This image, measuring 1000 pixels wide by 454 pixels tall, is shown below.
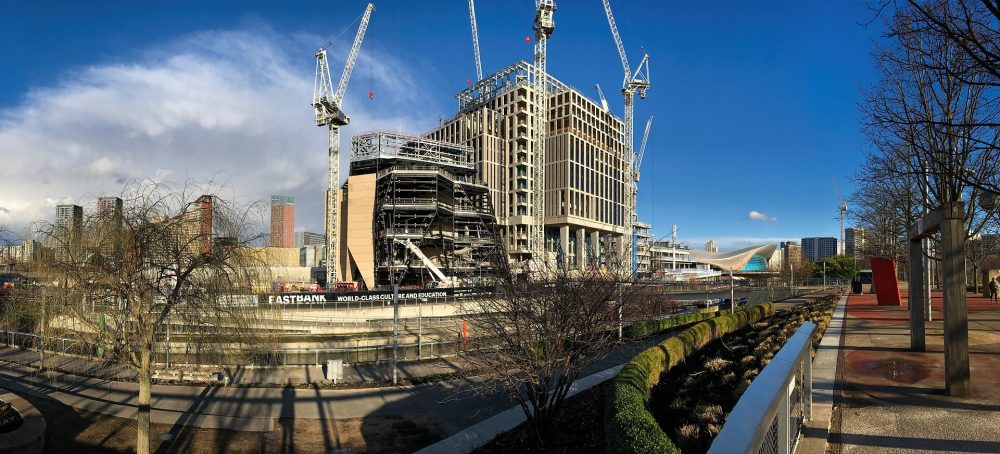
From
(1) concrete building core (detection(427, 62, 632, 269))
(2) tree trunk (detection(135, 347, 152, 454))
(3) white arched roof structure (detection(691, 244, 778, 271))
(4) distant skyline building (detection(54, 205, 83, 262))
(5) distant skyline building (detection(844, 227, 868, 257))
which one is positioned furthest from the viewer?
(3) white arched roof structure (detection(691, 244, 778, 271))

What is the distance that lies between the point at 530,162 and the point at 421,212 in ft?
102

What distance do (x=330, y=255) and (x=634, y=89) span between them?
7841 centimetres

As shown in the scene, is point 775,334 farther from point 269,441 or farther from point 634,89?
point 634,89

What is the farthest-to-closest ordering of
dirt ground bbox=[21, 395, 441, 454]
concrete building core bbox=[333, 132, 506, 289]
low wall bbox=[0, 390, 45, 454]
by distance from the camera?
1. concrete building core bbox=[333, 132, 506, 289]
2. dirt ground bbox=[21, 395, 441, 454]
3. low wall bbox=[0, 390, 45, 454]

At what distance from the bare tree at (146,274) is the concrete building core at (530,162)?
255 ft

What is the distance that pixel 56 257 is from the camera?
10578mm

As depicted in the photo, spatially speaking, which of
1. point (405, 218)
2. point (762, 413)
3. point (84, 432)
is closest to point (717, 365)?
point (762, 413)

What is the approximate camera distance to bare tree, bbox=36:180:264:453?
29.8ft

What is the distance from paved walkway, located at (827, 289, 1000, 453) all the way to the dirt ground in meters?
7.88

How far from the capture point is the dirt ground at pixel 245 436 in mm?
10250

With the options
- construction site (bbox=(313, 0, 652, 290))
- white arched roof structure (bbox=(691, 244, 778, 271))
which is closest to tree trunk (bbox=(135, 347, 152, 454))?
construction site (bbox=(313, 0, 652, 290))

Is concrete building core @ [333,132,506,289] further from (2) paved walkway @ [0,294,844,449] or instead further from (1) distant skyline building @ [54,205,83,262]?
(1) distant skyline building @ [54,205,83,262]

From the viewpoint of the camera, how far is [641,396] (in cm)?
770

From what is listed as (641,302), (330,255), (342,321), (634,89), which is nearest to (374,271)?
(330,255)
